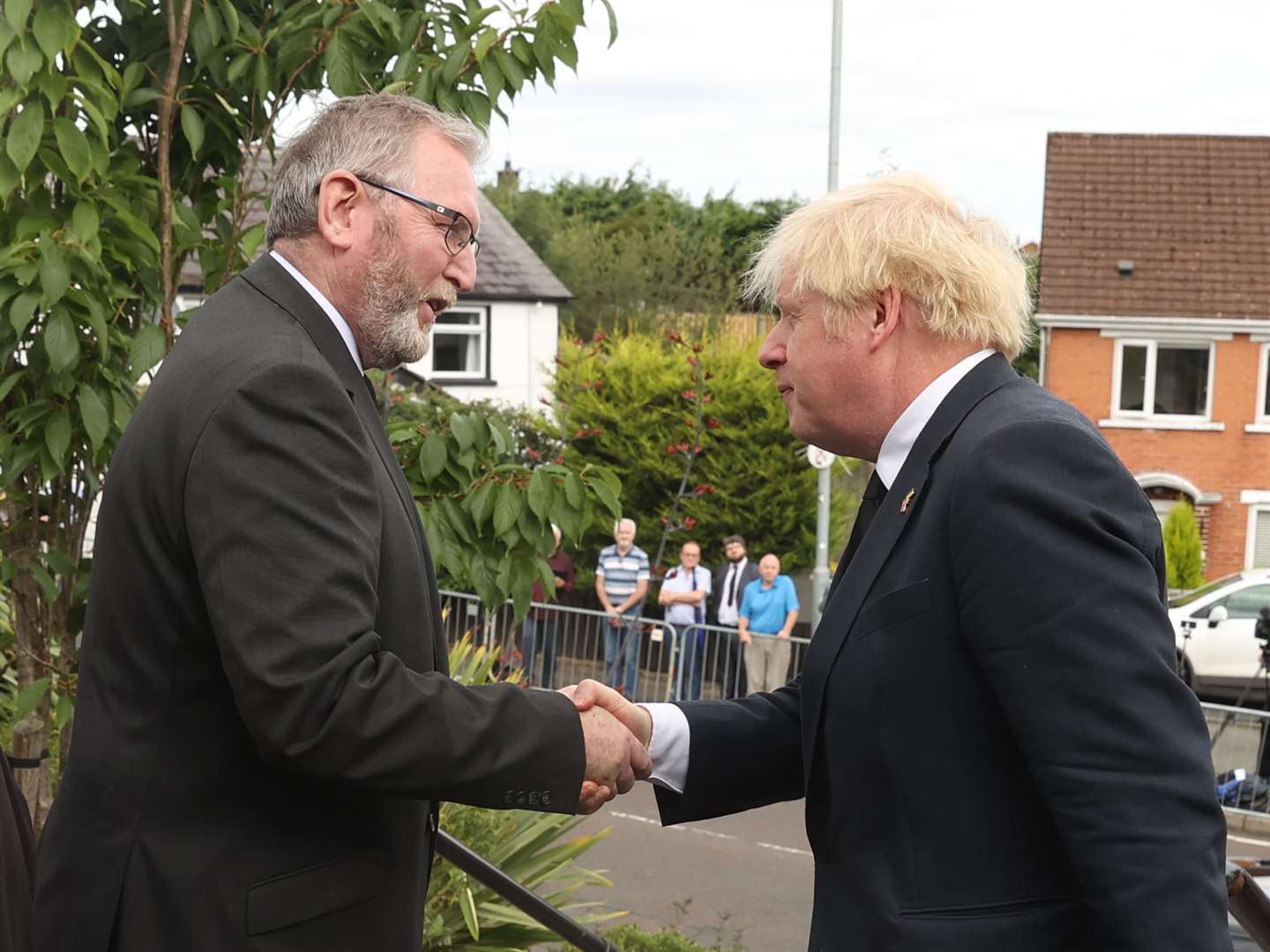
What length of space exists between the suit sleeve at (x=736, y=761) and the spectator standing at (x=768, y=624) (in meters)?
10.2

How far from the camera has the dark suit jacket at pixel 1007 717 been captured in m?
1.94

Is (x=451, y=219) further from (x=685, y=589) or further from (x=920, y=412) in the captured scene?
(x=685, y=589)

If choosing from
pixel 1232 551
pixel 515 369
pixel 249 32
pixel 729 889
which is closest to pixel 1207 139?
pixel 1232 551

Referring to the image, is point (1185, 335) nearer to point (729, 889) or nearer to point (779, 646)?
point (779, 646)

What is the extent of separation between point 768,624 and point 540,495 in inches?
401

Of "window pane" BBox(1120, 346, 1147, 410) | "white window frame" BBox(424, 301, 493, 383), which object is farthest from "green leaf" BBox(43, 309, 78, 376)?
"white window frame" BBox(424, 301, 493, 383)

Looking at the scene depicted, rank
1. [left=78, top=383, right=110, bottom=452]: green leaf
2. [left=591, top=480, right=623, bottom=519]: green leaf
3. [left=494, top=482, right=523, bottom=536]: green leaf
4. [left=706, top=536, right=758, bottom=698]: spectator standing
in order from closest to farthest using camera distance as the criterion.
Result: [left=78, top=383, right=110, bottom=452]: green leaf, [left=494, top=482, right=523, bottom=536]: green leaf, [left=591, top=480, right=623, bottom=519]: green leaf, [left=706, top=536, right=758, bottom=698]: spectator standing

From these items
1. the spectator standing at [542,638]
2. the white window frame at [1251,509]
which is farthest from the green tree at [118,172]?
the white window frame at [1251,509]

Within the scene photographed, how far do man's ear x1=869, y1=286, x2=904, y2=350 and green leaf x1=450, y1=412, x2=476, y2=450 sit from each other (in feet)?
5.03

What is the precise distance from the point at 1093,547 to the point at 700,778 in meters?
1.14

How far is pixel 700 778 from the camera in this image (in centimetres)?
288

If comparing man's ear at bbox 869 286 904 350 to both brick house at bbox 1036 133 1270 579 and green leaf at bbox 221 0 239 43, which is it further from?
brick house at bbox 1036 133 1270 579

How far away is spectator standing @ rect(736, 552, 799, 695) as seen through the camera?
1327 centimetres

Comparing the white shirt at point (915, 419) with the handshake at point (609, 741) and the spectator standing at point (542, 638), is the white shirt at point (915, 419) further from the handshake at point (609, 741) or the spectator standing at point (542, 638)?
the spectator standing at point (542, 638)
